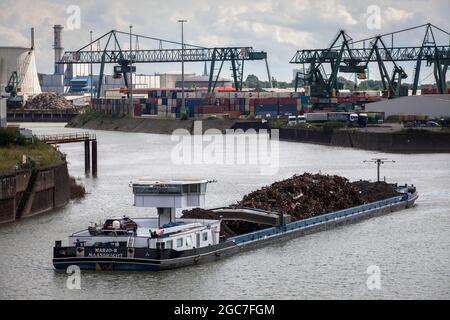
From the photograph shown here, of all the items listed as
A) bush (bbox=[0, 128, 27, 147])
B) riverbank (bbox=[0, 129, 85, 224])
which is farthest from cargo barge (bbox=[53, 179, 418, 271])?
bush (bbox=[0, 128, 27, 147])

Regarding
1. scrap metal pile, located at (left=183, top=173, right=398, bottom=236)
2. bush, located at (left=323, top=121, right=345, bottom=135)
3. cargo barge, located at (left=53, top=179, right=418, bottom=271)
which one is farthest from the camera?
bush, located at (left=323, top=121, right=345, bottom=135)

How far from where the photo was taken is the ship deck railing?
35.9m

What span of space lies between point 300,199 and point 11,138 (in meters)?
14.4

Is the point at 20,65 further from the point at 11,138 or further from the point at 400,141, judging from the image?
the point at 11,138

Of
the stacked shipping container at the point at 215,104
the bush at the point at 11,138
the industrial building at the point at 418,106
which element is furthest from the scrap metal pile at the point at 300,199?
the stacked shipping container at the point at 215,104

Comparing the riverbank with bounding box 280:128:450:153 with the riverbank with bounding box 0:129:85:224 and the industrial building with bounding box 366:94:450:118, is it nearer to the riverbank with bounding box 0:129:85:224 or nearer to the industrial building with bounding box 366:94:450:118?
the industrial building with bounding box 366:94:450:118

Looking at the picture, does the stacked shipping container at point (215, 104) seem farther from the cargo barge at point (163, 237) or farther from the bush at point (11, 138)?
the cargo barge at point (163, 237)

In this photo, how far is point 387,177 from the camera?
6034cm

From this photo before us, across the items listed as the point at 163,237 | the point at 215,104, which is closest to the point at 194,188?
the point at 163,237

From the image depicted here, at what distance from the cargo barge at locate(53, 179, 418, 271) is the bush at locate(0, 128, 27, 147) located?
15006mm

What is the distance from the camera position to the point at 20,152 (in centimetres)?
4831
